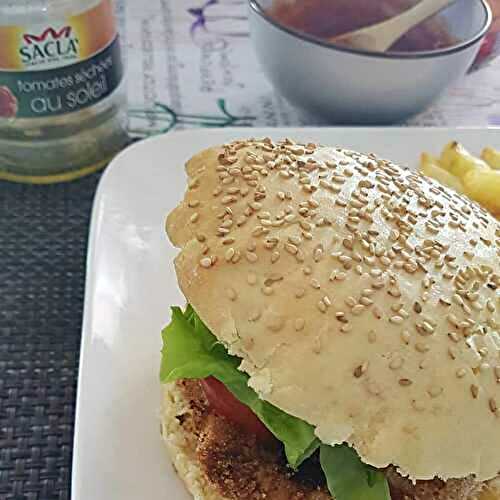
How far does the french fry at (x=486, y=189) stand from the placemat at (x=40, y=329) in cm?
107

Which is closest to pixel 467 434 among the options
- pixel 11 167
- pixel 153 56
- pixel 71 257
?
pixel 71 257

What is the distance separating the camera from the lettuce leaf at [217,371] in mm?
1536

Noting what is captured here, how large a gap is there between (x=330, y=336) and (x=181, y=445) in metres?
0.45

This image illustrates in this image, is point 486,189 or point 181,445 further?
point 486,189

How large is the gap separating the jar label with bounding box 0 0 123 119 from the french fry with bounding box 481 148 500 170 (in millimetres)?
1137

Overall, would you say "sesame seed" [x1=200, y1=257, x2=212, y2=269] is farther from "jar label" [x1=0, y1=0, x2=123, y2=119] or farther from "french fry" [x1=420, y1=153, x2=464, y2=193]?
"jar label" [x1=0, y1=0, x2=123, y2=119]

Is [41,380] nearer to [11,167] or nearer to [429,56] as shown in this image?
[11,167]

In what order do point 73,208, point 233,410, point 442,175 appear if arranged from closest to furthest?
point 233,410 < point 442,175 < point 73,208

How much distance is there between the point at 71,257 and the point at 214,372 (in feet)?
2.85

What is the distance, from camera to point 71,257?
2354 mm

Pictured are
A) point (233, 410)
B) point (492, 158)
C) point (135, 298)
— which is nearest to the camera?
point (233, 410)

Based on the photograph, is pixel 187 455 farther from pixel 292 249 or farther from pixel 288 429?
pixel 292 249

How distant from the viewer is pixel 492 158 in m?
2.40

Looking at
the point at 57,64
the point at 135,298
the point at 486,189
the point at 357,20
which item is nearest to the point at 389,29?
the point at 357,20
